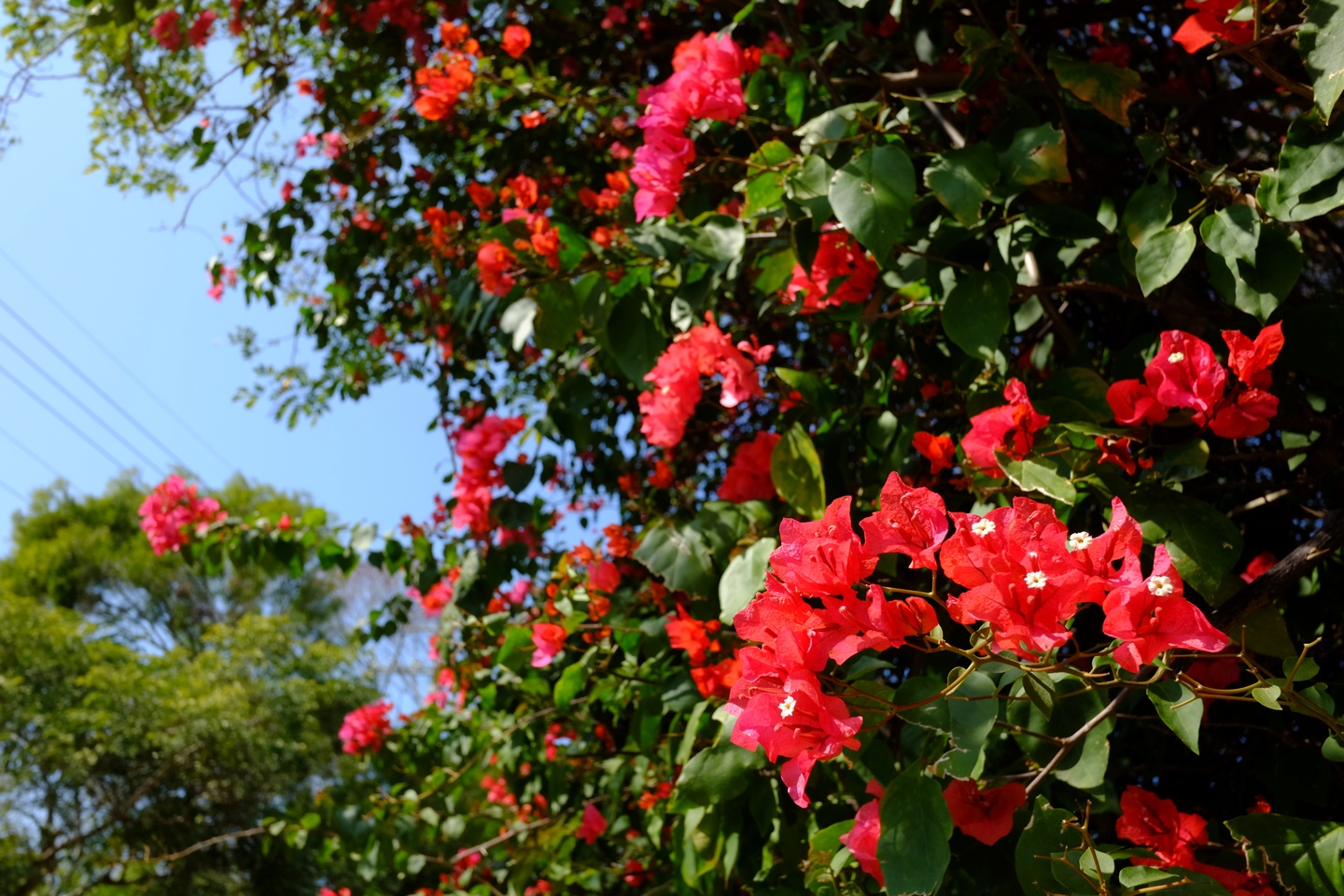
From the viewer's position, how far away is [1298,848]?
2.20 feet

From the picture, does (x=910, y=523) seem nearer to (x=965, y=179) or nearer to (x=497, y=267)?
(x=965, y=179)

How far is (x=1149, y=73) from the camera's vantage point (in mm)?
1729

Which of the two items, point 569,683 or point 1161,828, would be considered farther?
point 569,683

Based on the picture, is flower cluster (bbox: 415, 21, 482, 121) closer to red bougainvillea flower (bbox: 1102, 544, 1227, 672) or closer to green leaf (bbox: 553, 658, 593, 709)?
green leaf (bbox: 553, 658, 593, 709)

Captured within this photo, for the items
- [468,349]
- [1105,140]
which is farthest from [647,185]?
[468,349]

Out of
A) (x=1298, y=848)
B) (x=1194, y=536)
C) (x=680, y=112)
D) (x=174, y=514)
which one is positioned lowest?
(x=1298, y=848)

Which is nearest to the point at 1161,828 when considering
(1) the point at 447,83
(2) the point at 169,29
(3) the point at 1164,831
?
(3) the point at 1164,831

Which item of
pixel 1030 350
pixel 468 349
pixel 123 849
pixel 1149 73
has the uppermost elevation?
pixel 123 849

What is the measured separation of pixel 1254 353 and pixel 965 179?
271 millimetres

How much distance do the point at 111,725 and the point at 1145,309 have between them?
26.7 ft

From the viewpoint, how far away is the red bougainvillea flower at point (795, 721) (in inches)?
21.9

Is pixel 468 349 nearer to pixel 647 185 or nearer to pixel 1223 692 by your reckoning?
pixel 647 185

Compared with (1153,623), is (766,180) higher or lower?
higher

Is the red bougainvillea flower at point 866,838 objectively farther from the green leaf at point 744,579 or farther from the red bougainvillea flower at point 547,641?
the red bougainvillea flower at point 547,641
